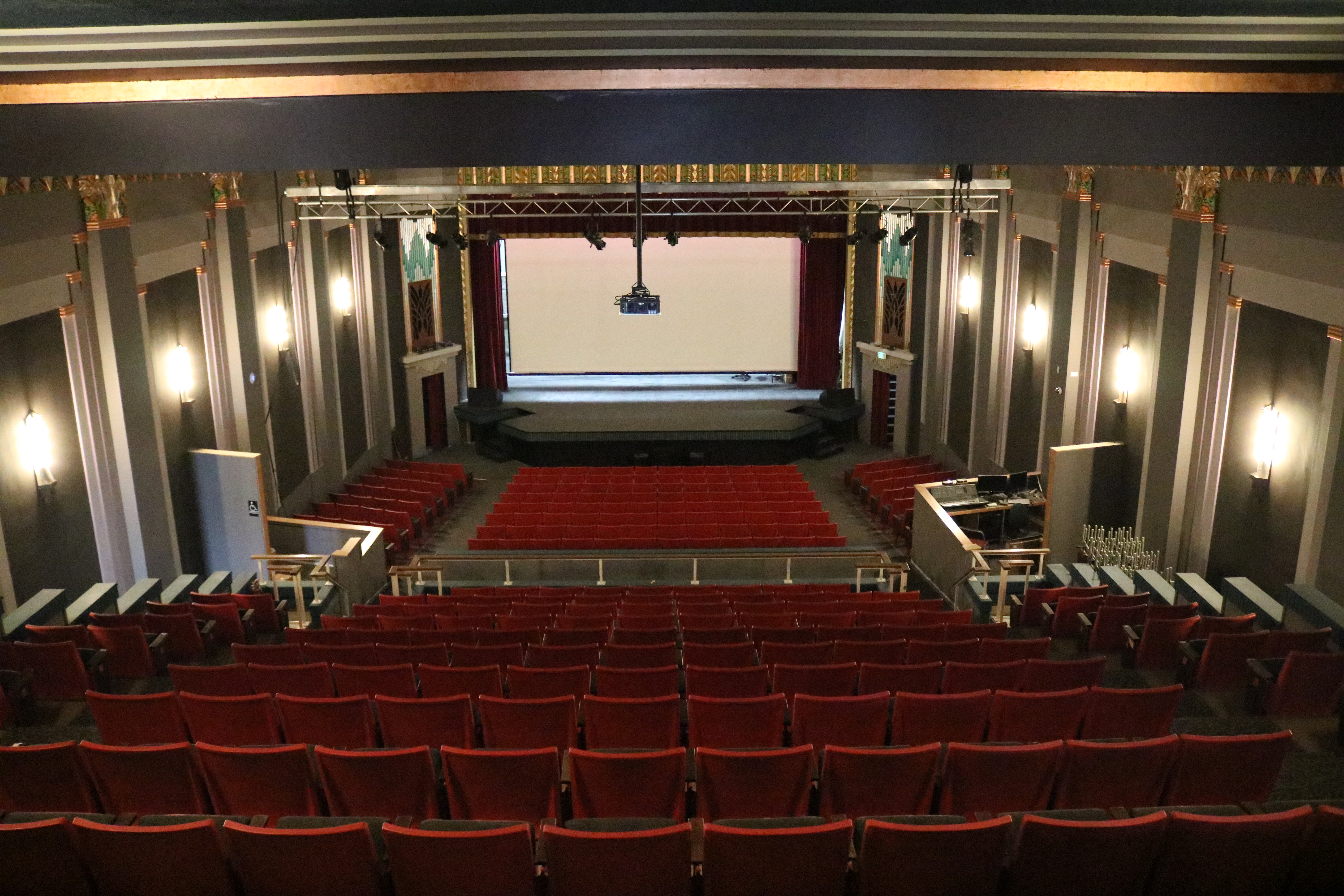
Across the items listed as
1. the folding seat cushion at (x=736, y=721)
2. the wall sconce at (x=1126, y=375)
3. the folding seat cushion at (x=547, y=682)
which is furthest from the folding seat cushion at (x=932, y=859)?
the wall sconce at (x=1126, y=375)

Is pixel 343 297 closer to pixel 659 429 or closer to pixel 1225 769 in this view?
pixel 659 429

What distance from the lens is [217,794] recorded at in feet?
14.5

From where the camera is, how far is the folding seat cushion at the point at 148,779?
431 cm

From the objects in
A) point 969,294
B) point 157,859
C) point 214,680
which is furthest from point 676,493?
point 157,859

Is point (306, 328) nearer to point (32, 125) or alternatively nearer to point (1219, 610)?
point (32, 125)

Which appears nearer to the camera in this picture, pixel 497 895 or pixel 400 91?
pixel 497 895

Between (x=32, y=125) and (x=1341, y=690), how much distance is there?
7.31 meters

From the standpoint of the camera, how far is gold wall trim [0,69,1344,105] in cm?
395

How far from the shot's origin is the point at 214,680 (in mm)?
5582

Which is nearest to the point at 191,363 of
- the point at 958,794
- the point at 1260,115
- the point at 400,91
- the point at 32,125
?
the point at 32,125

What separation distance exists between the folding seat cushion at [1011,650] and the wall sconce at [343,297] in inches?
447

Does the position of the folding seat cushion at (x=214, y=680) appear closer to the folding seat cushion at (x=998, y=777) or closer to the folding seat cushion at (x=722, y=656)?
the folding seat cushion at (x=722, y=656)

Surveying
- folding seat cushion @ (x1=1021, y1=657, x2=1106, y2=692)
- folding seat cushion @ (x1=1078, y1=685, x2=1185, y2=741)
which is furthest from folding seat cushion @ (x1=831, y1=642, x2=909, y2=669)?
folding seat cushion @ (x1=1078, y1=685, x2=1185, y2=741)

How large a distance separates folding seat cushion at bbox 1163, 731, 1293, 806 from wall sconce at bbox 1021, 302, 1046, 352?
29.4 feet
